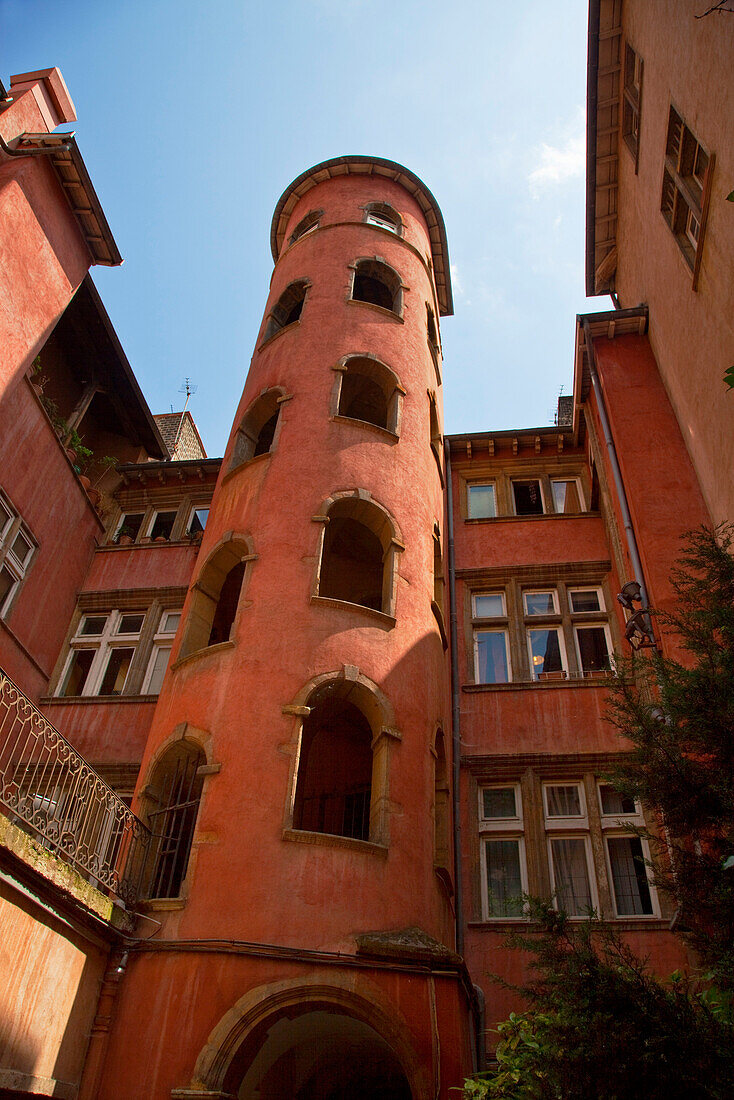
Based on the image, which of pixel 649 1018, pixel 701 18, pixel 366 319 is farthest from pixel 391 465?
pixel 649 1018

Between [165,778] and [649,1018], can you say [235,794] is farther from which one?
[649,1018]

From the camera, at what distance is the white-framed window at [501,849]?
1291 cm

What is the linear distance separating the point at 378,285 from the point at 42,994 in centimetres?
1595

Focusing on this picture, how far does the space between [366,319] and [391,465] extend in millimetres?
3867

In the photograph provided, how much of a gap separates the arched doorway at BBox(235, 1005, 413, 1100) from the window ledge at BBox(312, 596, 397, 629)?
5125 millimetres

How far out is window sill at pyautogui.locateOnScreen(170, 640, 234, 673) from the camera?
11680 mm

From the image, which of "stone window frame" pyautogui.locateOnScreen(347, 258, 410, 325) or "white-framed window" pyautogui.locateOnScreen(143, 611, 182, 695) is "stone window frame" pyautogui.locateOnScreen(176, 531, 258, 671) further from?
"stone window frame" pyautogui.locateOnScreen(347, 258, 410, 325)

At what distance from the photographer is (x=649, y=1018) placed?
538 cm

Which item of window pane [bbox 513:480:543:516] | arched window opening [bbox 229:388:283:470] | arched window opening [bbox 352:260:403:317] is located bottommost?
arched window opening [bbox 229:388:283:470]

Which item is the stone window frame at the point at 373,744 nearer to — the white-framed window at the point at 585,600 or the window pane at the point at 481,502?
the white-framed window at the point at 585,600

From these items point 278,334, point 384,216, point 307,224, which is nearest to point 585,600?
point 278,334

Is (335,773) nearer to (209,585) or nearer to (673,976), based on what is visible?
(209,585)

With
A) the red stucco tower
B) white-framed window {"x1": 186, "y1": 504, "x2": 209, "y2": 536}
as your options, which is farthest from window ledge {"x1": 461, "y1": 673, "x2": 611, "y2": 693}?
white-framed window {"x1": 186, "y1": 504, "x2": 209, "y2": 536}

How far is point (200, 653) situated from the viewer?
39.3 feet
